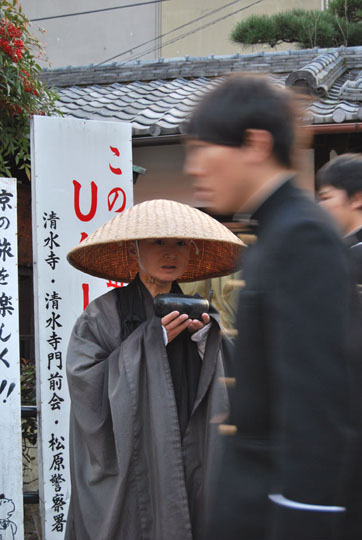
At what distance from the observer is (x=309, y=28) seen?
1194cm

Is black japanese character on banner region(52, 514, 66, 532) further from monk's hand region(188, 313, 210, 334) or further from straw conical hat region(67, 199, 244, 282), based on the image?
monk's hand region(188, 313, 210, 334)

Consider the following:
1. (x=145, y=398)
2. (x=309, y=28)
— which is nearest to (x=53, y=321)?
(x=145, y=398)

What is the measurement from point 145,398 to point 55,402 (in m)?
1.38

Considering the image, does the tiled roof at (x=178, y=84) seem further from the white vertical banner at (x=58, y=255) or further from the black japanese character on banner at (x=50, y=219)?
the black japanese character on banner at (x=50, y=219)

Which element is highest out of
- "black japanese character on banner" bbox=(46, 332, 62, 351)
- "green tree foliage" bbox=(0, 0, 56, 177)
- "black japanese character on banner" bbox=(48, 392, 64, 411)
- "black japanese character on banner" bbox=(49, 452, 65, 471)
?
"green tree foliage" bbox=(0, 0, 56, 177)

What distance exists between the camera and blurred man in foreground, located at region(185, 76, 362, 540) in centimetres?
128

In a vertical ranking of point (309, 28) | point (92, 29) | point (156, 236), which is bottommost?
point (156, 236)

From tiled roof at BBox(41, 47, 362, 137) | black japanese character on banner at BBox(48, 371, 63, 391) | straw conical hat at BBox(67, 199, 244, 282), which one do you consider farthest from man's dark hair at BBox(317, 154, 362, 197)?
tiled roof at BBox(41, 47, 362, 137)

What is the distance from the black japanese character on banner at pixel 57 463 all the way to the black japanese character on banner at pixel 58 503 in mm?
170

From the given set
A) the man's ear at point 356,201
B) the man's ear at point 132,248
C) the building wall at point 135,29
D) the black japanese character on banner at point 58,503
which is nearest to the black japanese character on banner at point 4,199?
the man's ear at point 132,248

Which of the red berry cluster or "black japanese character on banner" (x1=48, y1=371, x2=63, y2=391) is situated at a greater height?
the red berry cluster

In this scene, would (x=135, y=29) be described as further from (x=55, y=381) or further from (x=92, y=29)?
(x=55, y=381)

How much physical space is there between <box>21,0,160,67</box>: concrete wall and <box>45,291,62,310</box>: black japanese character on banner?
12192 mm

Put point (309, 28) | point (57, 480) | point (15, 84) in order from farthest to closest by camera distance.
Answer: point (309, 28) < point (15, 84) < point (57, 480)
